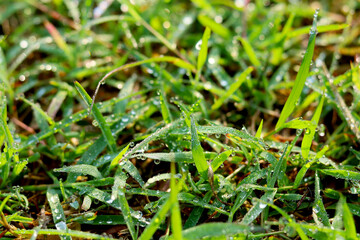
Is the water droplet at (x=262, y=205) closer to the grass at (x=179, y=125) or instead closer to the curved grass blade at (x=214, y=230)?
the grass at (x=179, y=125)

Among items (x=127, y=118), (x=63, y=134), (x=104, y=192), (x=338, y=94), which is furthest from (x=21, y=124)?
(x=338, y=94)

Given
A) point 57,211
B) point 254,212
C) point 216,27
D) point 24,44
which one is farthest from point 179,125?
point 24,44

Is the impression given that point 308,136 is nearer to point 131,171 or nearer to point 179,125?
point 179,125

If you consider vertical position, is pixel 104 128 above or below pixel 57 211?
above

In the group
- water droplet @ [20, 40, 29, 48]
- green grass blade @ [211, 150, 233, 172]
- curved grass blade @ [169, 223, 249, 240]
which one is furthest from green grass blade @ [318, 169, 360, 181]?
water droplet @ [20, 40, 29, 48]

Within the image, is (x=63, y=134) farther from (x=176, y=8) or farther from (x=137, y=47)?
(x=176, y=8)

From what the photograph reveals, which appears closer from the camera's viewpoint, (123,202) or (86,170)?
(123,202)
